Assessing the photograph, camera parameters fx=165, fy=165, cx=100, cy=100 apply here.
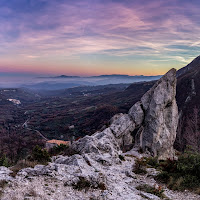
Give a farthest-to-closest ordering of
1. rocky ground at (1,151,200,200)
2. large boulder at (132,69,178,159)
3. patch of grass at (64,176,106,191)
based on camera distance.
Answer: large boulder at (132,69,178,159), patch of grass at (64,176,106,191), rocky ground at (1,151,200,200)

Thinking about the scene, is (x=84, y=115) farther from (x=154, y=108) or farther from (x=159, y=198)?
(x=159, y=198)

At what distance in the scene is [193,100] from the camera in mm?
87375

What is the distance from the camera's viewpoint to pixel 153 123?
27625 millimetres

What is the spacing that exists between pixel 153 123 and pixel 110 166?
13.7 m

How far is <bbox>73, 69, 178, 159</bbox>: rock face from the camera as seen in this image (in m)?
27.0

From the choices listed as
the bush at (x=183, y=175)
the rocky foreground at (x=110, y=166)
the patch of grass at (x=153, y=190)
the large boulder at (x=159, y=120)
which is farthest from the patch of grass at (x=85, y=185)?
the large boulder at (x=159, y=120)

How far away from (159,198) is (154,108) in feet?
61.3

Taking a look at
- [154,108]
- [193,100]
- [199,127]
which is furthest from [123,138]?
[193,100]

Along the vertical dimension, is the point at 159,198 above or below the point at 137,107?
below

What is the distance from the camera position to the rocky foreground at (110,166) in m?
10.0

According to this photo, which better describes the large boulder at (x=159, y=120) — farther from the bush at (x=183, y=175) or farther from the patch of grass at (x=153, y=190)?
the patch of grass at (x=153, y=190)

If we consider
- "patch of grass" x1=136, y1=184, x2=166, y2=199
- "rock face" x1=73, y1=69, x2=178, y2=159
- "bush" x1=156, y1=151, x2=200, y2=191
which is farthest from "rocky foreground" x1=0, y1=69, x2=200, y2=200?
"bush" x1=156, y1=151, x2=200, y2=191

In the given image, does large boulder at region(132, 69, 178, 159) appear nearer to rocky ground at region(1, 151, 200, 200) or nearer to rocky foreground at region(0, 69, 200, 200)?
rocky foreground at region(0, 69, 200, 200)

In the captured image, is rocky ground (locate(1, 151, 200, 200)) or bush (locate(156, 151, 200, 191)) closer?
rocky ground (locate(1, 151, 200, 200))
